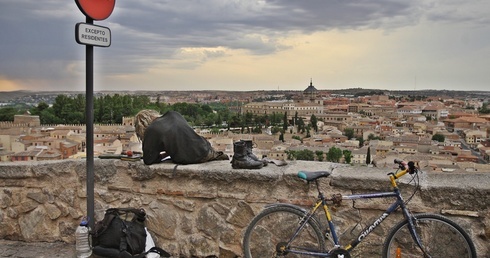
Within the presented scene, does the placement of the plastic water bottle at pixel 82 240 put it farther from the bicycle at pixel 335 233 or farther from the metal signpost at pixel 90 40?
the bicycle at pixel 335 233

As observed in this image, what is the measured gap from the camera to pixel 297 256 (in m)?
2.84

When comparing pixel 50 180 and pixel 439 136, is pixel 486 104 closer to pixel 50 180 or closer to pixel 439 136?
pixel 439 136

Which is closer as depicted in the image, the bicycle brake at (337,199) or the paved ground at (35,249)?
the bicycle brake at (337,199)

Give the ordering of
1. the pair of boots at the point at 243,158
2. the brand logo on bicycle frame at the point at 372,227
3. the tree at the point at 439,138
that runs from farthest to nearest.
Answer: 1. the tree at the point at 439,138
2. the pair of boots at the point at 243,158
3. the brand logo on bicycle frame at the point at 372,227

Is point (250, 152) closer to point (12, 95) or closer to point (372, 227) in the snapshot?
point (372, 227)

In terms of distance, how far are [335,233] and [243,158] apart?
81 cm

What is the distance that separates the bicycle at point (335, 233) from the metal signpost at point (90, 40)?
1176mm

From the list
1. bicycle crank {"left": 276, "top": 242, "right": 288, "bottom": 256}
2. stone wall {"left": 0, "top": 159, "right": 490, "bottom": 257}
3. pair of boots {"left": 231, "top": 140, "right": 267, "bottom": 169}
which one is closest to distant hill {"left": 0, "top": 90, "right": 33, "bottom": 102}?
stone wall {"left": 0, "top": 159, "right": 490, "bottom": 257}

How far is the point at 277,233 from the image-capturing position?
2846 millimetres

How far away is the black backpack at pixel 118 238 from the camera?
2799mm

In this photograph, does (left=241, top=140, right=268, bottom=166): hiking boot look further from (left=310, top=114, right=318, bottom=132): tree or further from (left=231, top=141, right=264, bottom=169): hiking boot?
(left=310, top=114, right=318, bottom=132): tree

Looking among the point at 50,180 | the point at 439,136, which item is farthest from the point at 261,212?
the point at 439,136

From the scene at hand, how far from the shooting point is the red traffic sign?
2.75m

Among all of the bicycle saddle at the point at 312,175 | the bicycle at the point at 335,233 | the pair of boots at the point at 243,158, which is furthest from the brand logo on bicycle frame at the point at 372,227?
the pair of boots at the point at 243,158
